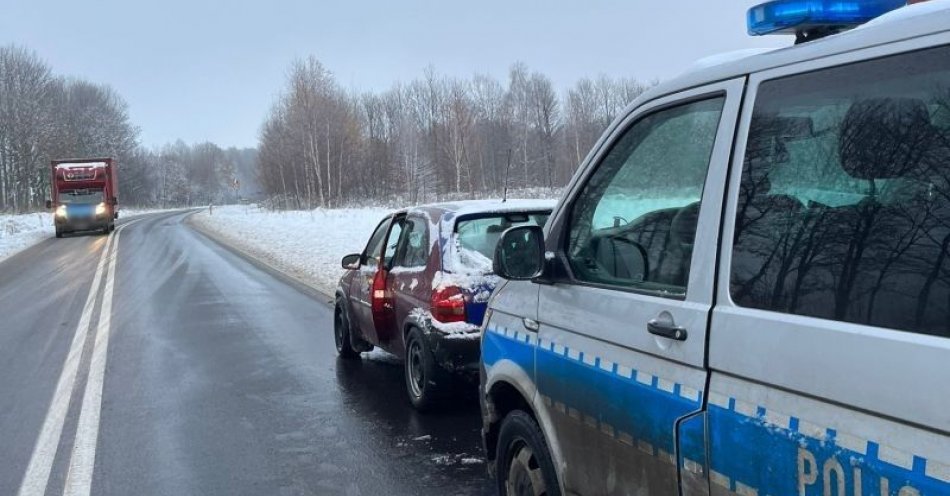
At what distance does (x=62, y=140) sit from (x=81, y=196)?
142ft

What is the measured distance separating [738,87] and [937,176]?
2.20ft

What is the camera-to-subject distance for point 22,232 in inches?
1459

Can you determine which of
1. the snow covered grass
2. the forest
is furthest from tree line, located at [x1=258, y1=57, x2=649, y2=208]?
the snow covered grass

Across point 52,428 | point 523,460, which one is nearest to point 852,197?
point 523,460

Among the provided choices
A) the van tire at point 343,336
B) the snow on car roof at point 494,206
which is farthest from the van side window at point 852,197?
the van tire at point 343,336

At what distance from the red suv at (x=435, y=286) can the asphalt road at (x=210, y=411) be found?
44 centimetres

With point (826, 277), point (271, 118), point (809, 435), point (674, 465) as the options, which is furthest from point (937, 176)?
point (271, 118)

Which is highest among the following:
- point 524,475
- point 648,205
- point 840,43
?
point 840,43

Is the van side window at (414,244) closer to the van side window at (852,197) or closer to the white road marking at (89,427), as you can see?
the white road marking at (89,427)

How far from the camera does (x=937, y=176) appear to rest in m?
1.67

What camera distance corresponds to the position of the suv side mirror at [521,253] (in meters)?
3.04

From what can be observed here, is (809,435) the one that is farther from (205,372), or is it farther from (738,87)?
(205,372)

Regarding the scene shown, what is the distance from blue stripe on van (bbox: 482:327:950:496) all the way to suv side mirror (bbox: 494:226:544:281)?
365 millimetres

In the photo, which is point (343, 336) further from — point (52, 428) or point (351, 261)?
point (52, 428)
